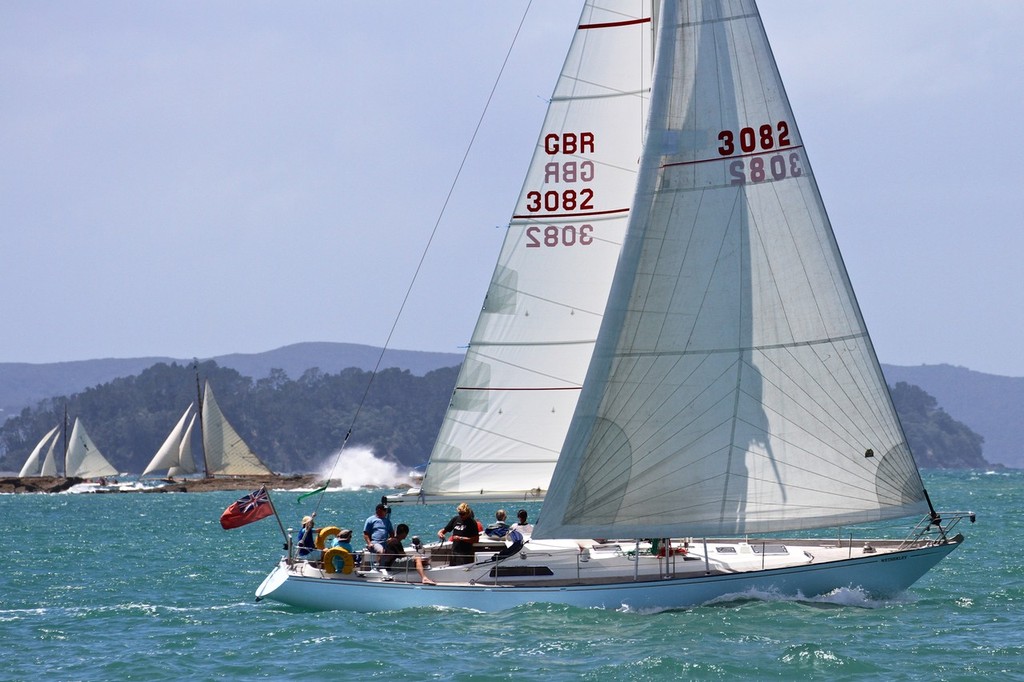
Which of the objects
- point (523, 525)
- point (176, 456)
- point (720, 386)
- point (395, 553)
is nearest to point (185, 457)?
point (176, 456)

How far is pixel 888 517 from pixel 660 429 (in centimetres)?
298

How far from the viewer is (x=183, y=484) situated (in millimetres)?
86000

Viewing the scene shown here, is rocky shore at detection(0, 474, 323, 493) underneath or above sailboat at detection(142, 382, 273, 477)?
underneath

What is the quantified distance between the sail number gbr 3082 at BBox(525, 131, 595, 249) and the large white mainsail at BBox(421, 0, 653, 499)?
0.01 meters

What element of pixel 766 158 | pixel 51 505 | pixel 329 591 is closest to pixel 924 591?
pixel 766 158

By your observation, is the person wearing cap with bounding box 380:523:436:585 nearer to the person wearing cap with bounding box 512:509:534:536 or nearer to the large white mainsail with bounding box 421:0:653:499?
the large white mainsail with bounding box 421:0:653:499

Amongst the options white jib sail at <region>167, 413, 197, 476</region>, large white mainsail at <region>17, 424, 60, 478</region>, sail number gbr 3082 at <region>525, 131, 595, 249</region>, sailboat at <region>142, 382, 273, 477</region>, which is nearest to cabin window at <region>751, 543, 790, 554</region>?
sail number gbr 3082 at <region>525, 131, 595, 249</region>

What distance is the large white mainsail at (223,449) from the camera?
8612cm

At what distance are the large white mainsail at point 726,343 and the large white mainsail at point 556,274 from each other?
8.43ft

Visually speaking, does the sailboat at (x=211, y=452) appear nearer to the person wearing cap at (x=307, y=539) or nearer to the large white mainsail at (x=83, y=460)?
the large white mainsail at (x=83, y=460)

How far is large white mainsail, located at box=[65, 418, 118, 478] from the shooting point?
305 ft

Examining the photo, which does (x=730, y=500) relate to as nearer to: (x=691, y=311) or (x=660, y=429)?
(x=660, y=429)

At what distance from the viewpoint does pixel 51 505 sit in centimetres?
7100

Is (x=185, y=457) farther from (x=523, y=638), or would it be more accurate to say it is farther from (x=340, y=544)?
(x=523, y=638)
